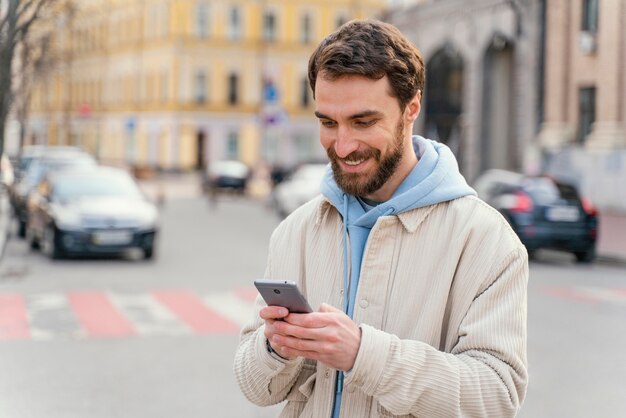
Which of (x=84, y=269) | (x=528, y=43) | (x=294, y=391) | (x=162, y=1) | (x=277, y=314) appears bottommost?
(x=84, y=269)

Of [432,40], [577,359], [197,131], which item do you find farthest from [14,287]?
[197,131]

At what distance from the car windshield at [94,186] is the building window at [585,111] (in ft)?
51.9

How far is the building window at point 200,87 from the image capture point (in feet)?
243

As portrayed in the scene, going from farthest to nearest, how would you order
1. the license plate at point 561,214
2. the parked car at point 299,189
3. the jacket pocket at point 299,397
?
1. the parked car at point 299,189
2. the license plate at point 561,214
3. the jacket pocket at point 299,397

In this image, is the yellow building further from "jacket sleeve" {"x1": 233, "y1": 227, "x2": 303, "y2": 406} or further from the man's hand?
the man's hand

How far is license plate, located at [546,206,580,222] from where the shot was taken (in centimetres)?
1847

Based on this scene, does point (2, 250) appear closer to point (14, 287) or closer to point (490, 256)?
point (14, 287)

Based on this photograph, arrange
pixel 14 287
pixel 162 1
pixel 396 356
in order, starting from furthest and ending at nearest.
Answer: pixel 162 1
pixel 14 287
pixel 396 356

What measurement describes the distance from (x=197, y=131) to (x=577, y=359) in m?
65.5

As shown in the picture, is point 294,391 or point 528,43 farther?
point 528,43

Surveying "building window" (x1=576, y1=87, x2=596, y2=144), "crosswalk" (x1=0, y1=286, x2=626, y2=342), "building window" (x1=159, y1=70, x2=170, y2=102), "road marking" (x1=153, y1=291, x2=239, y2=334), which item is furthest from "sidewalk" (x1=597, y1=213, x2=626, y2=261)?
"building window" (x1=159, y1=70, x2=170, y2=102)

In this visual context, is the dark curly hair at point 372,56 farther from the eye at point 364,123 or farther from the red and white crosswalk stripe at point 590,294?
the red and white crosswalk stripe at point 590,294

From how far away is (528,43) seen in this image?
34.3 m

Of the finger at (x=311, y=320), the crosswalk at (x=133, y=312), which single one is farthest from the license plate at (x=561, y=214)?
the finger at (x=311, y=320)
